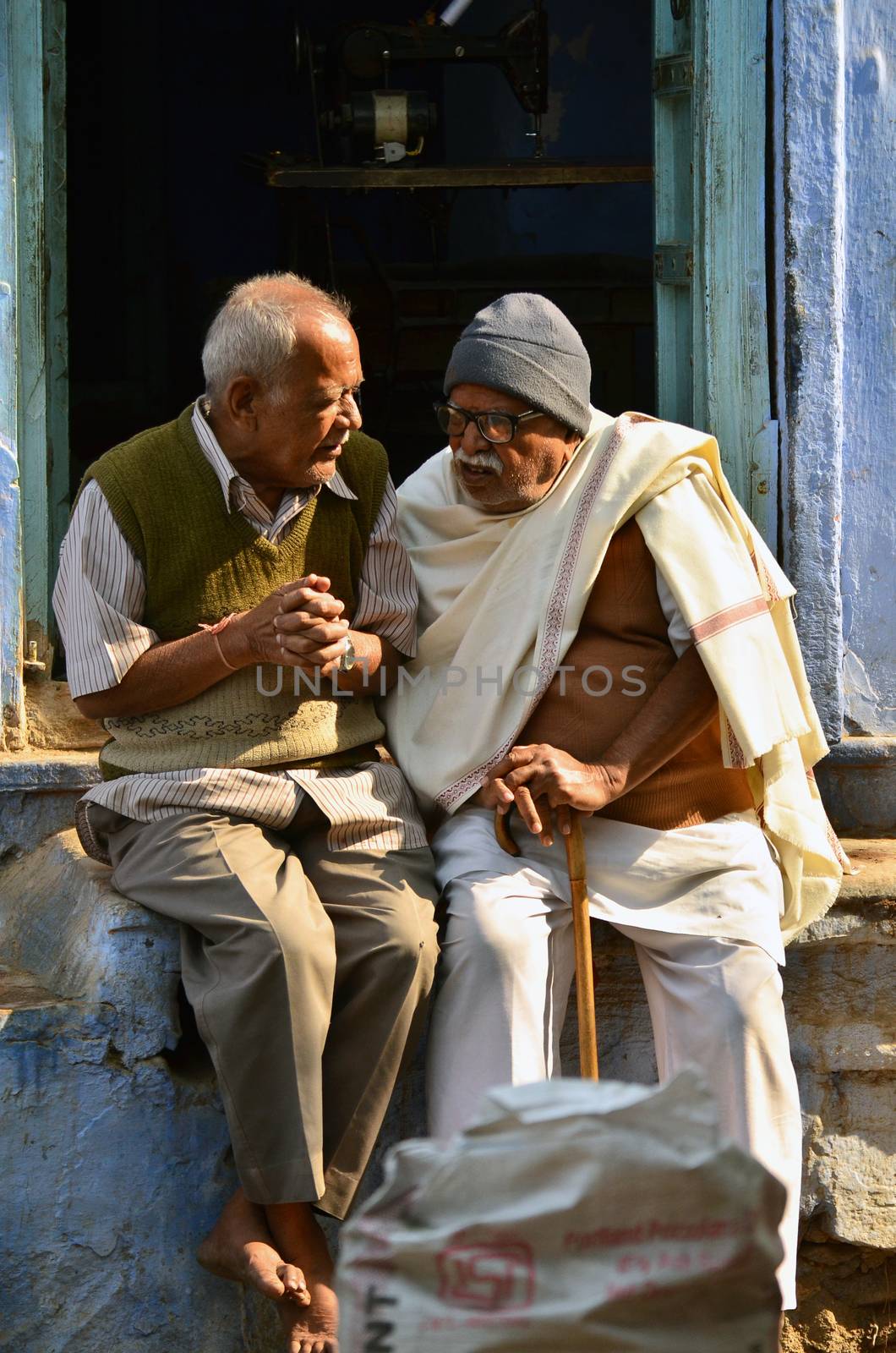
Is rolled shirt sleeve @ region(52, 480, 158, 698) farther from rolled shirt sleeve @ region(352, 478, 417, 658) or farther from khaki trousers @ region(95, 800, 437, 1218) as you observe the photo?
rolled shirt sleeve @ region(352, 478, 417, 658)

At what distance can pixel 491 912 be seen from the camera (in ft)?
9.50

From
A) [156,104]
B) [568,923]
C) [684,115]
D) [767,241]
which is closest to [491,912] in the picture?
[568,923]

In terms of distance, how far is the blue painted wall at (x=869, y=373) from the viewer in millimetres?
3643

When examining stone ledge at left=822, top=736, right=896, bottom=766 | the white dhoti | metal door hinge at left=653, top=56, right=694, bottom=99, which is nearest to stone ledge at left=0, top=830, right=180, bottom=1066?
the white dhoti

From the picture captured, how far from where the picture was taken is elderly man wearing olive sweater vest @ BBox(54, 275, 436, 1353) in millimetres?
2658

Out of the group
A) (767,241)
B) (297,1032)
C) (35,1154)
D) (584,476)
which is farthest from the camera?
(767,241)

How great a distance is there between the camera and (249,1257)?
2656mm

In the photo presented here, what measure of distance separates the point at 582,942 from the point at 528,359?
3.87 feet

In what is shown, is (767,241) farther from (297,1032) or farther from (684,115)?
(297,1032)

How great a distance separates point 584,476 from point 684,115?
127cm

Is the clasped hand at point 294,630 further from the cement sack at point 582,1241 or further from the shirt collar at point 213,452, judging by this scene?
the cement sack at point 582,1241

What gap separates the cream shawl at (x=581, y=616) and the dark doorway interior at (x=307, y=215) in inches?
103

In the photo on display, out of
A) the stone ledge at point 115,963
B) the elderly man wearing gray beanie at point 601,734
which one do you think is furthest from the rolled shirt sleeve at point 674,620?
the stone ledge at point 115,963

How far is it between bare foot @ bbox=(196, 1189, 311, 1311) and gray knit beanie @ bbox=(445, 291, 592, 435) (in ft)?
5.39
